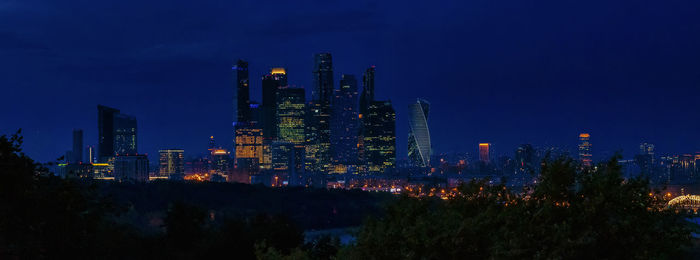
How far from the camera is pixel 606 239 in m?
12.0

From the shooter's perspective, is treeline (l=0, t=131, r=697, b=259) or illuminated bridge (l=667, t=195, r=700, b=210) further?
illuminated bridge (l=667, t=195, r=700, b=210)

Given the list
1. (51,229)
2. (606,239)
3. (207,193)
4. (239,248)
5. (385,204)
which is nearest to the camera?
(606,239)

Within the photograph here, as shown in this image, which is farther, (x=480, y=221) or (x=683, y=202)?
(x=683, y=202)

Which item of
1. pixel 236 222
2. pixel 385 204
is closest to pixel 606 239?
pixel 385 204

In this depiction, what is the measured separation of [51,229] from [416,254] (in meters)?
7.49

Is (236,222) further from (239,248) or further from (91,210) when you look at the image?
(91,210)

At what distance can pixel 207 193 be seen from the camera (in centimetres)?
12294

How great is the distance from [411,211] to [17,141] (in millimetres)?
8256

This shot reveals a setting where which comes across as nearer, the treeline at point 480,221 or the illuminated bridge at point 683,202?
the treeline at point 480,221

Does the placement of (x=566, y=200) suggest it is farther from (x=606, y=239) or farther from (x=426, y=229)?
(x=426, y=229)

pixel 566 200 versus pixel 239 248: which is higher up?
pixel 566 200

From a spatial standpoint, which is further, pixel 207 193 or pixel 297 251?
pixel 207 193

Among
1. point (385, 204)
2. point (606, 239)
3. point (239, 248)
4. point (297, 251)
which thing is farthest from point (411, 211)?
point (239, 248)

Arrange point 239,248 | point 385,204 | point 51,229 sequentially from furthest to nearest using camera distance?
point 239,248 → point 385,204 → point 51,229
